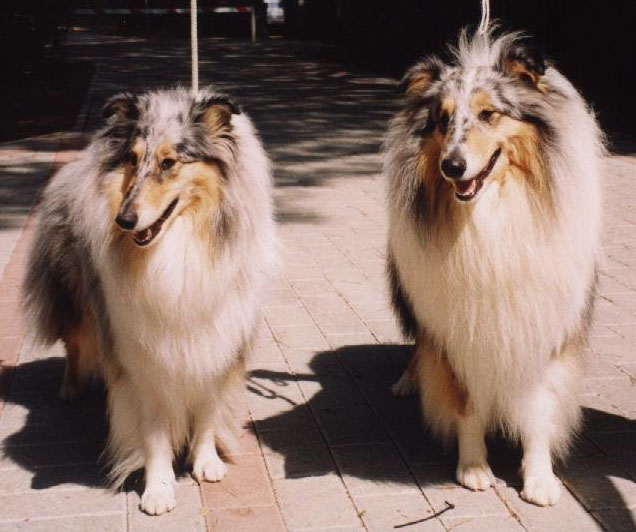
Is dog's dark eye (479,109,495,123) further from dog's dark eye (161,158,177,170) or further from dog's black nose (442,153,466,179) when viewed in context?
dog's dark eye (161,158,177,170)

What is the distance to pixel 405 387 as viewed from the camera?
177 inches

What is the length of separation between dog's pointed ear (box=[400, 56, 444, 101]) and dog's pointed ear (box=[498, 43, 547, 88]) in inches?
9.8

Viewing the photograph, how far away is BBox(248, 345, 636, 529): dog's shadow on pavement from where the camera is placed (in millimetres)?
3699

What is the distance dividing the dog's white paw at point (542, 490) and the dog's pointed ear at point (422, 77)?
1.59 meters

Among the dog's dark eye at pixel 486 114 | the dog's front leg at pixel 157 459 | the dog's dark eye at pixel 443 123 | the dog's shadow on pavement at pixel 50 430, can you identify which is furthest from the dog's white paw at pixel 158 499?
the dog's dark eye at pixel 486 114

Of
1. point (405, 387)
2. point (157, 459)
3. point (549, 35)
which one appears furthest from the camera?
point (549, 35)

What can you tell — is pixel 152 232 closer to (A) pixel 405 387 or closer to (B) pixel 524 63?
(B) pixel 524 63

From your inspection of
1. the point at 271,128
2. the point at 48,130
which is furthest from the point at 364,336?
the point at 48,130

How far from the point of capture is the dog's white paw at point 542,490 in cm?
→ 345

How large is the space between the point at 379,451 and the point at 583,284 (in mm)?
1191

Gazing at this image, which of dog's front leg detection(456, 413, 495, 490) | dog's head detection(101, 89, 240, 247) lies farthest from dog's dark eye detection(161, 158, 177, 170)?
dog's front leg detection(456, 413, 495, 490)

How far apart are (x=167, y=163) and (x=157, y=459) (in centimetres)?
122

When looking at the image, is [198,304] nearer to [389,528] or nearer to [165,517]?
[165,517]

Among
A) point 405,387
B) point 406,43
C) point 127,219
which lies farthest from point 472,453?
point 406,43
